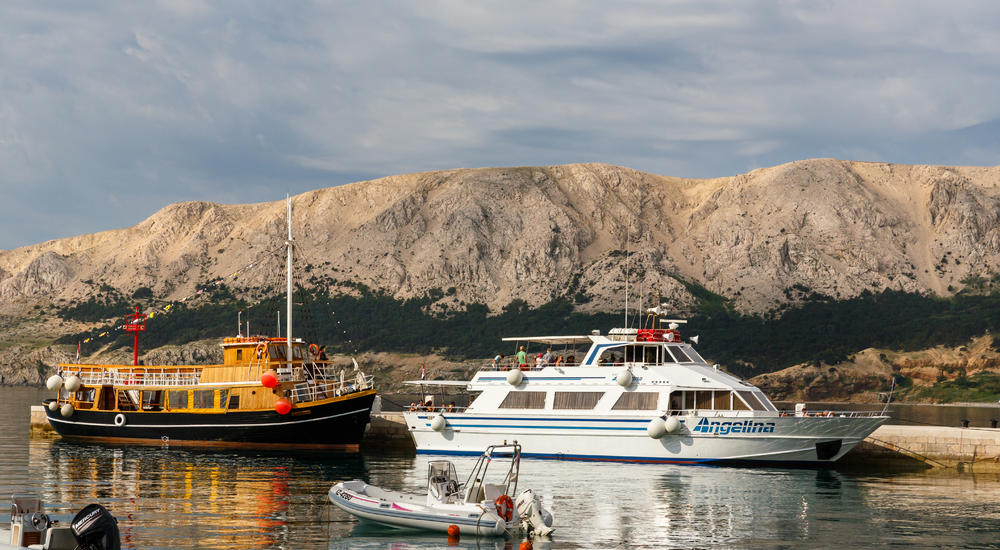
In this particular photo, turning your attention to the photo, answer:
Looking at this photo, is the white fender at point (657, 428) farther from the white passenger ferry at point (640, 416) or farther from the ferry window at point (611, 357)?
the ferry window at point (611, 357)

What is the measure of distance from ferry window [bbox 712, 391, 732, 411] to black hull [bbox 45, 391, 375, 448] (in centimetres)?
1686

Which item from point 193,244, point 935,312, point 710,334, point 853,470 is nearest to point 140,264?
point 193,244

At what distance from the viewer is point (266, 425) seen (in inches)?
1902

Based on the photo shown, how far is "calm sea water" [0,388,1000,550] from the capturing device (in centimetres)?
2633

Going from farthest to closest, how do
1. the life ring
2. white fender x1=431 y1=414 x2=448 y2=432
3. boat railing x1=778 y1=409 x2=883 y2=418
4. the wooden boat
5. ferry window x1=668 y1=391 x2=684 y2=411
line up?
1. the wooden boat
2. white fender x1=431 y1=414 x2=448 y2=432
3. ferry window x1=668 y1=391 x2=684 y2=411
4. boat railing x1=778 y1=409 x2=883 y2=418
5. the life ring

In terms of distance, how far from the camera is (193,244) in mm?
191250

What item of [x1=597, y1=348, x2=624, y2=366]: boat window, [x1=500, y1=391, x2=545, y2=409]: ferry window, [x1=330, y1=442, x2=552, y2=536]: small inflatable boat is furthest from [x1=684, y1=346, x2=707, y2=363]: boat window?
[x1=330, y1=442, x2=552, y2=536]: small inflatable boat

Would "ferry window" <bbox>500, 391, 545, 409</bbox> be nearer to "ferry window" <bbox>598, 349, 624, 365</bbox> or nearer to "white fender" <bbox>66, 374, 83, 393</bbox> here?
"ferry window" <bbox>598, 349, 624, 365</bbox>

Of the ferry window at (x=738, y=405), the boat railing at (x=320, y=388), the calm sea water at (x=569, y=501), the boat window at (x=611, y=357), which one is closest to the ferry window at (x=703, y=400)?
the ferry window at (x=738, y=405)

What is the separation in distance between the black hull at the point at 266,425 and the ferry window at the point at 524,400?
781 cm

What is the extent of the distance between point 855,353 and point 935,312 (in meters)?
26.1

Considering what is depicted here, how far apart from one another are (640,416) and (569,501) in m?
9.93

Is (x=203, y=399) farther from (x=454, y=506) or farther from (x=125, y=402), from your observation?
(x=454, y=506)

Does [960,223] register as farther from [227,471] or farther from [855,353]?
[227,471]
